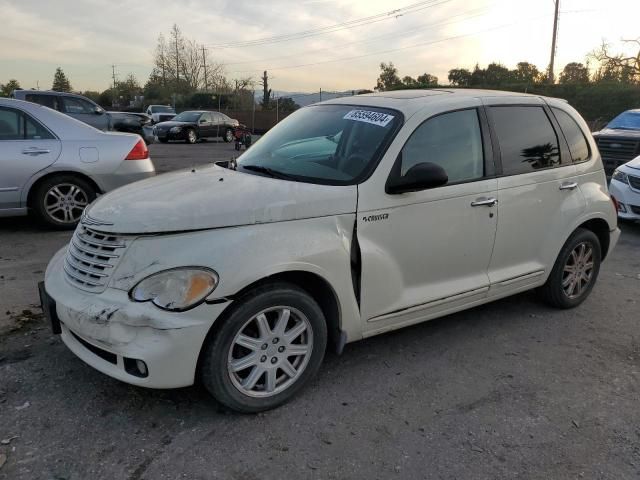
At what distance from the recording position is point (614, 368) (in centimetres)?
361

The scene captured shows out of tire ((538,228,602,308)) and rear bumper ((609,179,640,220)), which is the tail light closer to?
tire ((538,228,602,308))

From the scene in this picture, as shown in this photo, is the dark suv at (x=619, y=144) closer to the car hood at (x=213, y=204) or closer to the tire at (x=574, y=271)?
the tire at (x=574, y=271)

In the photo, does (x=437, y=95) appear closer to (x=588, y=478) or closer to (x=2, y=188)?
(x=588, y=478)

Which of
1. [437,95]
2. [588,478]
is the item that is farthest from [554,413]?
[437,95]

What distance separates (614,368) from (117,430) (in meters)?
3.15

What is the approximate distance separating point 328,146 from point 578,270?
2.49 meters

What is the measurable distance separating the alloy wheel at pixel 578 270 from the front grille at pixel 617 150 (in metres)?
7.02

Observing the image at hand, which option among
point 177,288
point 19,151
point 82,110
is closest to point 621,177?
point 177,288

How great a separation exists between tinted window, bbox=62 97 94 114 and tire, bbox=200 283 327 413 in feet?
43.9

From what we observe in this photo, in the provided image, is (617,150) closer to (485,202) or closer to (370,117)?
(485,202)

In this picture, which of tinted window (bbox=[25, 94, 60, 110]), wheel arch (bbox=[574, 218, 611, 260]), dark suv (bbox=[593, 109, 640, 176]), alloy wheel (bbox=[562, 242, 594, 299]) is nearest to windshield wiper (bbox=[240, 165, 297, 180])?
alloy wheel (bbox=[562, 242, 594, 299])

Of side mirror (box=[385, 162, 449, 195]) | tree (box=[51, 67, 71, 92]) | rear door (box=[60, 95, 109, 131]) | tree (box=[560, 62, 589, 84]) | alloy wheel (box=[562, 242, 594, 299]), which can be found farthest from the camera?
tree (box=[51, 67, 71, 92])

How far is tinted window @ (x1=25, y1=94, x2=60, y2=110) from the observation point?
13.6m

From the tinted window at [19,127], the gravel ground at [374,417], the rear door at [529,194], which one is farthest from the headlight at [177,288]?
the tinted window at [19,127]
